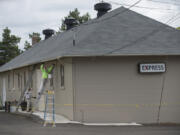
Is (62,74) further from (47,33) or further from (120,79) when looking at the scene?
(47,33)

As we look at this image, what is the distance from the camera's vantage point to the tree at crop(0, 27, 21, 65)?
52594mm

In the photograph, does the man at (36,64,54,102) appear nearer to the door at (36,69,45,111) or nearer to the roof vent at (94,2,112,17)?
the door at (36,69,45,111)

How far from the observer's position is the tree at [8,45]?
2071 inches

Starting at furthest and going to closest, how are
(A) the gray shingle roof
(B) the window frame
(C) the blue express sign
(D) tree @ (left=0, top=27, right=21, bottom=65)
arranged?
(D) tree @ (left=0, top=27, right=21, bottom=65)
(B) the window frame
(C) the blue express sign
(A) the gray shingle roof

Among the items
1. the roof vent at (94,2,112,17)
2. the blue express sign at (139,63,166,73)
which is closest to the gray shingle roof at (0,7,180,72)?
the blue express sign at (139,63,166,73)

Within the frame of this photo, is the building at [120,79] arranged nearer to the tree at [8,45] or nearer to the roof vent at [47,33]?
the roof vent at [47,33]

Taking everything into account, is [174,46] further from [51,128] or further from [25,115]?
[25,115]

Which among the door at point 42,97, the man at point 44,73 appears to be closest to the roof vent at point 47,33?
the door at point 42,97

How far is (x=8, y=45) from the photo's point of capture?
52.8 m

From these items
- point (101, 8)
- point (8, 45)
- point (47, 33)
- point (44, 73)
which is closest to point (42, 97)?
point (44, 73)

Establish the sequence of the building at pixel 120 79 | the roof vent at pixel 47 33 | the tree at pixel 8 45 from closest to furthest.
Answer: the building at pixel 120 79
the roof vent at pixel 47 33
the tree at pixel 8 45

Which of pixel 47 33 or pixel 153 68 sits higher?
pixel 47 33

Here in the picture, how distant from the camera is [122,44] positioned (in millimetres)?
17672

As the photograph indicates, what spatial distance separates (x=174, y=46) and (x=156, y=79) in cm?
200
